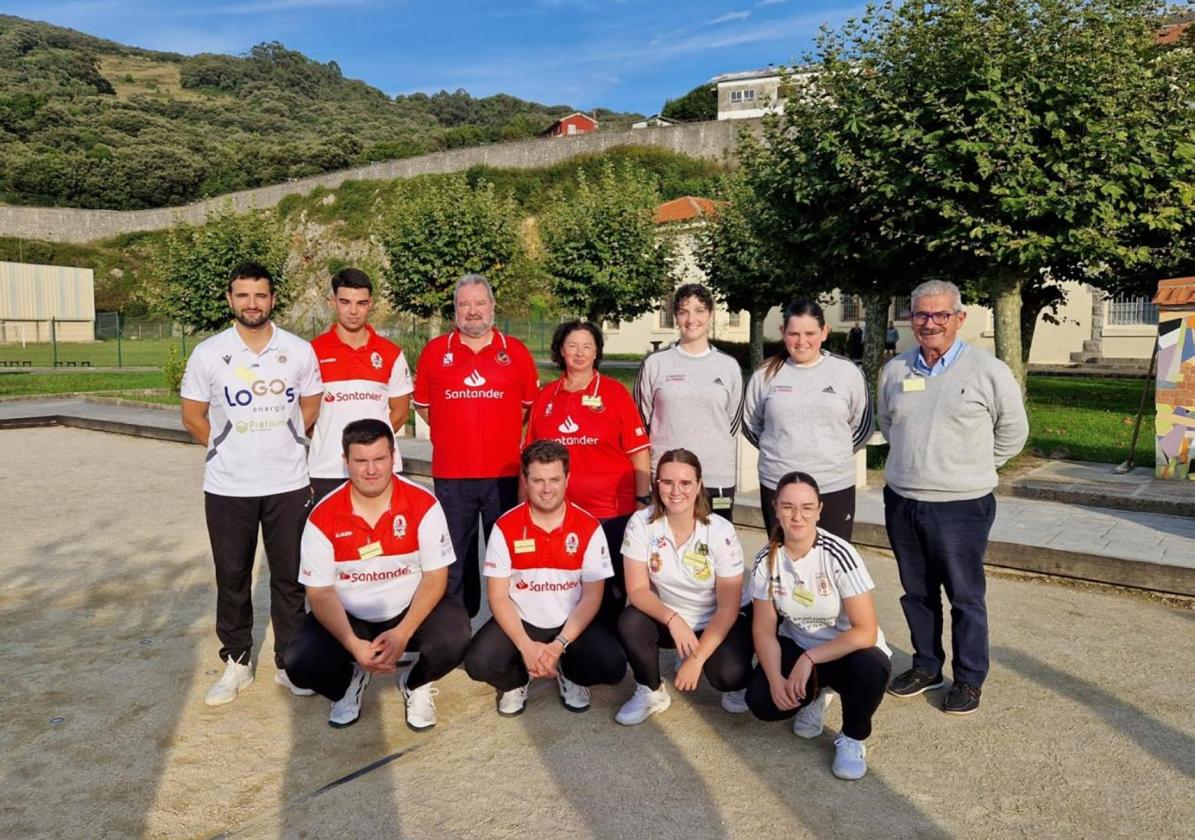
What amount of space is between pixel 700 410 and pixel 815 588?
112cm

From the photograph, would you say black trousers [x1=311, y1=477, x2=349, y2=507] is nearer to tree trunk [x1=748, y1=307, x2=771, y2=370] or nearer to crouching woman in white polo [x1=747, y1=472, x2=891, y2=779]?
crouching woman in white polo [x1=747, y1=472, x2=891, y2=779]

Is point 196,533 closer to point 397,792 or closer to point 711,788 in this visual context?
point 397,792

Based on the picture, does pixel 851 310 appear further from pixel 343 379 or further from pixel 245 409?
pixel 245 409

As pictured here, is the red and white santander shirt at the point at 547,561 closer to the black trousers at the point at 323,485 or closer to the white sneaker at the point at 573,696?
the white sneaker at the point at 573,696

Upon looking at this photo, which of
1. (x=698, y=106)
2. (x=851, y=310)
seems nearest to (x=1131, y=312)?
(x=851, y=310)

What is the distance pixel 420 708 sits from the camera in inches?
143

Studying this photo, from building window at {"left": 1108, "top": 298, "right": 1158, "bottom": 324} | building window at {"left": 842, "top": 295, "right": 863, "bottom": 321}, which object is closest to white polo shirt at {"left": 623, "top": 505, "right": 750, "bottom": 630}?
building window at {"left": 1108, "top": 298, "right": 1158, "bottom": 324}

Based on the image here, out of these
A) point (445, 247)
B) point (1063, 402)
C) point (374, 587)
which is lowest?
point (374, 587)

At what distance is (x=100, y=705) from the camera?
3.79 metres

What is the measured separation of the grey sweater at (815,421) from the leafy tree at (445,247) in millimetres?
19510

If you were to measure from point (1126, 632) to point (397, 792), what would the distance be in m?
4.00

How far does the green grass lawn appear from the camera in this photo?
1056 centimetres

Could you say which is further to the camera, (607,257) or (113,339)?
(113,339)

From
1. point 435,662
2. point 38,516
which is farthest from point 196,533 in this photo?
point 435,662
